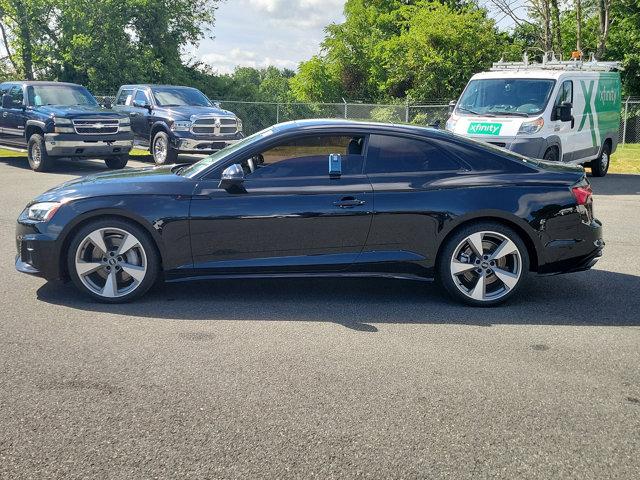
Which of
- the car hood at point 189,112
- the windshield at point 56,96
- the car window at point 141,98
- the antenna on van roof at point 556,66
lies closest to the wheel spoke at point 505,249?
the antenna on van roof at point 556,66

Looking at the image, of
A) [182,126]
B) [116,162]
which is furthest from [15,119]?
[182,126]

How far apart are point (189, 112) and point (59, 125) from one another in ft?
10.4

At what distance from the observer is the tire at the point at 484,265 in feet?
19.5

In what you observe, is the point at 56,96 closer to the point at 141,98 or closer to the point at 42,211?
the point at 141,98

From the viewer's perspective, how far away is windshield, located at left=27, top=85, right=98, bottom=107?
17344 millimetres

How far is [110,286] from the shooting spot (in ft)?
19.4

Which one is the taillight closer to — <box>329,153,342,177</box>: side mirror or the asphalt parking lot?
the asphalt parking lot

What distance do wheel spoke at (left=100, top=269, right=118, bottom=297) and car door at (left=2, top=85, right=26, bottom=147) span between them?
12667 mm

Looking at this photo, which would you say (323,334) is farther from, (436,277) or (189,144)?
(189,144)

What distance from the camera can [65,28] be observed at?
107ft

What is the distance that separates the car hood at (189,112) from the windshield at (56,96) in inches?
72.0

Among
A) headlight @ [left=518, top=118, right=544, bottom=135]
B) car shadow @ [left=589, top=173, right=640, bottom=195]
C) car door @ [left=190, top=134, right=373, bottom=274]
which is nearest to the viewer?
car door @ [left=190, top=134, right=373, bottom=274]

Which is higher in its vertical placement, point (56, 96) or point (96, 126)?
point (56, 96)

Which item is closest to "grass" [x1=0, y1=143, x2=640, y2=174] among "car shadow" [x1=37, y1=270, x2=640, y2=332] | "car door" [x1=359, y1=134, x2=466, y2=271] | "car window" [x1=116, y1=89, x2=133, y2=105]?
"car window" [x1=116, y1=89, x2=133, y2=105]
